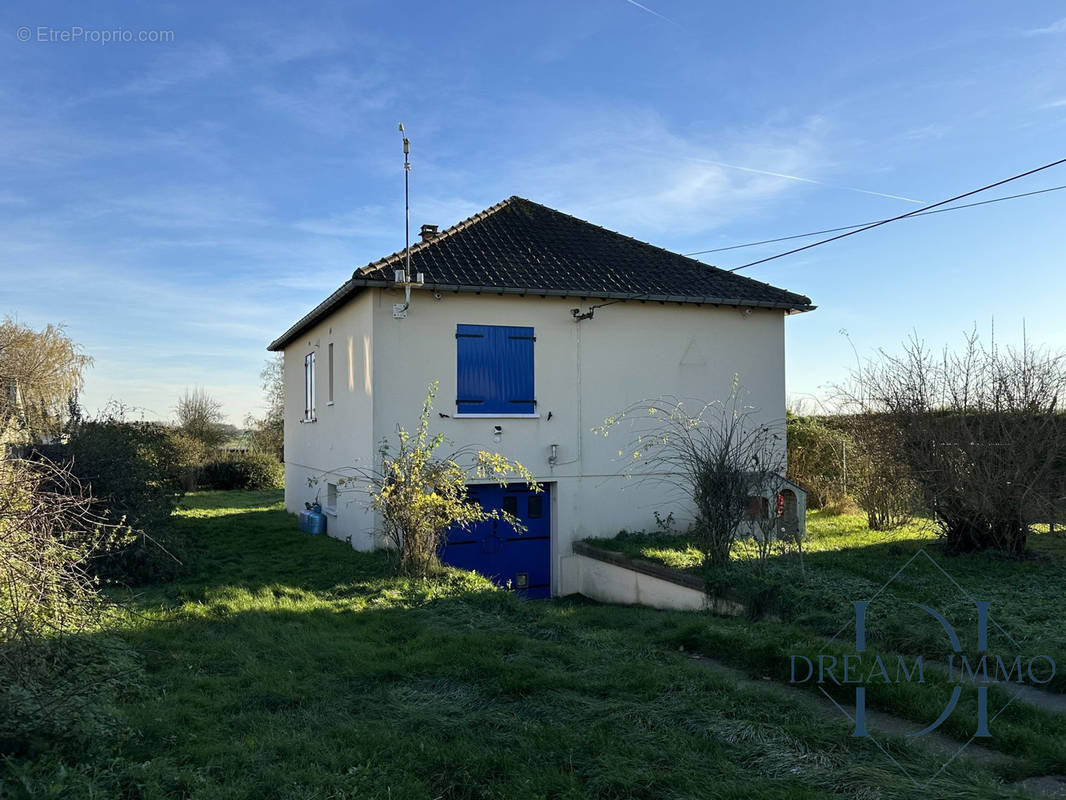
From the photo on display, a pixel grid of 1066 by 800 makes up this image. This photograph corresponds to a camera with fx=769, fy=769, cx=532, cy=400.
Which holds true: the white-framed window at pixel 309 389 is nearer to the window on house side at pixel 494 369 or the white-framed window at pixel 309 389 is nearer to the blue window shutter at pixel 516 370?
the window on house side at pixel 494 369

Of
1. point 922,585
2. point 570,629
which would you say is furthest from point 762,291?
point 570,629

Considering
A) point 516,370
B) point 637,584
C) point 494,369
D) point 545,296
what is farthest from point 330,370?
point 637,584

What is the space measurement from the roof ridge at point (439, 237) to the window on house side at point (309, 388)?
5015mm

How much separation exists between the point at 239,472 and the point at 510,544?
62.4ft

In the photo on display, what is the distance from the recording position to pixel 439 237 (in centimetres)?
1396

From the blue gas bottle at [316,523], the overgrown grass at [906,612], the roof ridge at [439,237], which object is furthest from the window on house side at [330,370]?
the overgrown grass at [906,612]

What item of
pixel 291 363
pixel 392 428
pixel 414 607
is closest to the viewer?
pixel 414 607

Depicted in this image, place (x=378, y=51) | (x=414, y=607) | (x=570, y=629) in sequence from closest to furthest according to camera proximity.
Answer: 1. (x=570, y=629)
2. (x=414, y=607)
3. (x=378, y=51)

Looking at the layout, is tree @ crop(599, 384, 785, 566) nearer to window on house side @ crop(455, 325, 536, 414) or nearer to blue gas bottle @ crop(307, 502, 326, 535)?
window on house side @ crop(455, 325, 536, 414)

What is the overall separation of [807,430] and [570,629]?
11959mm

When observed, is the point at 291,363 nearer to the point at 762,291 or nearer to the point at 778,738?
the point at 762,291

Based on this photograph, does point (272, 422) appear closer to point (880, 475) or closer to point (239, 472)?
point (239, 472)

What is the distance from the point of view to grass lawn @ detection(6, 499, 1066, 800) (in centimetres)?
417

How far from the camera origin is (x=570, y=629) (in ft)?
25.6
